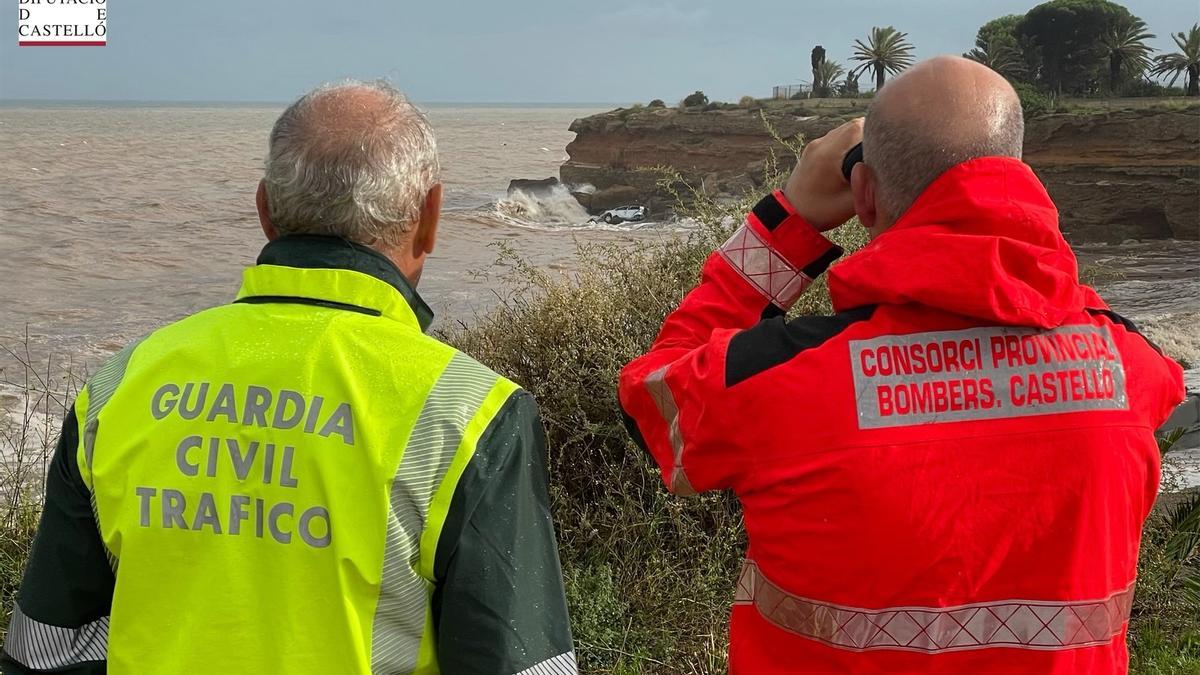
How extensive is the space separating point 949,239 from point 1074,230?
129ft

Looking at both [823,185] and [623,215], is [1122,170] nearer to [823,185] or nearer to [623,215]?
[623,215]

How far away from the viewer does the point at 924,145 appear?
5.56 feet

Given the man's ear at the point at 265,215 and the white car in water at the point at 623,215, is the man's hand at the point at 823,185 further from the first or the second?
the white car in water at the point at 623,215

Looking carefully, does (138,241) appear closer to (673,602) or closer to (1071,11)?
(673,602)

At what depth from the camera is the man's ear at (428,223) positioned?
6.16ft

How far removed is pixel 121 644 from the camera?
1628mm

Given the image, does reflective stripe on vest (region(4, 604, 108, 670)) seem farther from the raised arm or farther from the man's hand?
the man's hand

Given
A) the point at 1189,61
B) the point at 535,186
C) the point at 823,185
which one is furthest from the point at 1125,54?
the point at 823,185

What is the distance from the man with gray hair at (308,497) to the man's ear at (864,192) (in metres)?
0.68

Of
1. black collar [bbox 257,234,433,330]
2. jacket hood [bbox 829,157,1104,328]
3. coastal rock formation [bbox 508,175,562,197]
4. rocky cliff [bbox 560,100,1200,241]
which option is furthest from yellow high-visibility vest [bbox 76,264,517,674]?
coastal rock formation [bbox 508,175,562,197]

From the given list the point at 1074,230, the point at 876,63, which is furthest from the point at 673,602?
the point at 876,63

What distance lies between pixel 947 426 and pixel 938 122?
0.48 m

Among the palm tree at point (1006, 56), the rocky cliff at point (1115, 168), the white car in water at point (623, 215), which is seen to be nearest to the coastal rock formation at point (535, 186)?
the white car in water at point (623, 215)

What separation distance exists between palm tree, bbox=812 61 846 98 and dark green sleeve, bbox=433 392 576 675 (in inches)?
2465
